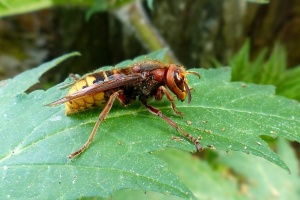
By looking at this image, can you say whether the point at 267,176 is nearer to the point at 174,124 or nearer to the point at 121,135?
the point at 174,124

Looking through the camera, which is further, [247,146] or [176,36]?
[176,36]

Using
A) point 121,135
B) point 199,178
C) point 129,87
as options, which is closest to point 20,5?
point 199,178

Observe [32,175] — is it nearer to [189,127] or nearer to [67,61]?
[189,127]

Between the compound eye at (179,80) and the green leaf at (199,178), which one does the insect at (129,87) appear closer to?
the compound eye at (179,80)

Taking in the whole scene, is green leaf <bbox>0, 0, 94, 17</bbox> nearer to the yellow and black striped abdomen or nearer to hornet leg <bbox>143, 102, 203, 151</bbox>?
the yellow and black striped abdomen

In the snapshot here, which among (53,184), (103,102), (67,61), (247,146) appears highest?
(67,61)

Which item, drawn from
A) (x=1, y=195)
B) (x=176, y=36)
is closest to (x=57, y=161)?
(x=1, y=195)

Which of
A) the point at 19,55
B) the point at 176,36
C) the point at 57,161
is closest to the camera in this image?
the point at 57,161

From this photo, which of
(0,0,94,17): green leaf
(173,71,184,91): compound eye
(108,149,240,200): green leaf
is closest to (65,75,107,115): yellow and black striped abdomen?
(173,71,184,91): compound eye
